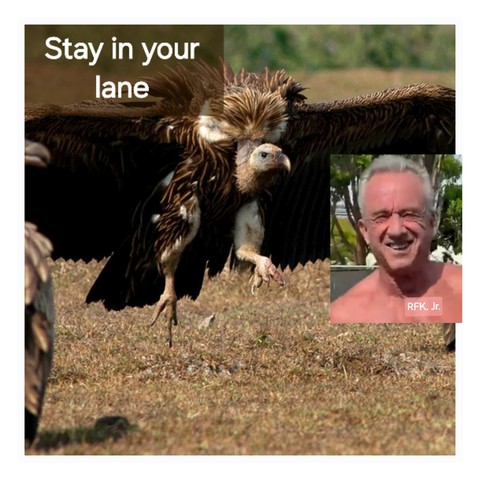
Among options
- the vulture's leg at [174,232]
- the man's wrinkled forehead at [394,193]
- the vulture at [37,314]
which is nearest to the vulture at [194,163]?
the vulture's leg at [174,232]

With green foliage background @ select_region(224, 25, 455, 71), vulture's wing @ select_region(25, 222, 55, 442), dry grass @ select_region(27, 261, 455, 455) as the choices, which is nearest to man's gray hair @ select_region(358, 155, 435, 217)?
green foliage background @ select_region(224, 25, 455, 71)

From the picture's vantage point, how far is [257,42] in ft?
35.8

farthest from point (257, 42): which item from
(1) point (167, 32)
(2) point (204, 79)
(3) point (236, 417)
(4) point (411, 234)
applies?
(3) point (236, 417)

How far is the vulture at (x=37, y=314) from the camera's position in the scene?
7270 millimetres

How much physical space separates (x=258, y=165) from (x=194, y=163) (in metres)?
0.46

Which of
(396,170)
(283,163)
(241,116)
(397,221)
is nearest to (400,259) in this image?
(397,221)

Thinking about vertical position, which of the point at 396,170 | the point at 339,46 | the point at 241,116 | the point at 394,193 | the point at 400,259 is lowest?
the point at 400,259

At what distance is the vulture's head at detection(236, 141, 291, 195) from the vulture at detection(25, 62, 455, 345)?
10 mm

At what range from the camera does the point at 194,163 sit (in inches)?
416

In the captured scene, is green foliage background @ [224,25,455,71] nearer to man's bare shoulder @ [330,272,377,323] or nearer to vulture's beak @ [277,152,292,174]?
vulture's beak @ [277,152,292,174]

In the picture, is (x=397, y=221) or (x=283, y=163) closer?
(x=397, y=221)

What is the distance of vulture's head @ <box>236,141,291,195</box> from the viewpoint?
10.5m

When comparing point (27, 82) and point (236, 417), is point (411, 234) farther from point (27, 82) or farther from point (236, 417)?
point (27, 82)

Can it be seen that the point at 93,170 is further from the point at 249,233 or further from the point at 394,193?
the point at 394,193
